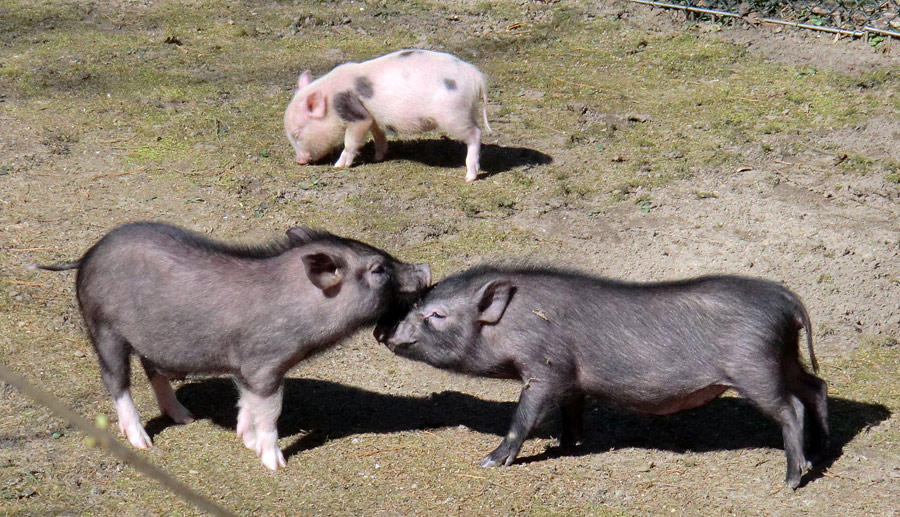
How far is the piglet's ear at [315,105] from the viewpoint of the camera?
7.45m

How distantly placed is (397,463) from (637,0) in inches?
282

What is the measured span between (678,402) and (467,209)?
2.80m

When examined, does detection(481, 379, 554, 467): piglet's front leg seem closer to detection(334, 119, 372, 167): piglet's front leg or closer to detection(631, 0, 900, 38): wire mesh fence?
detection(334, 119, 372, 167): piglet's front leg

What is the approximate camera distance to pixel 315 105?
24.6 feet

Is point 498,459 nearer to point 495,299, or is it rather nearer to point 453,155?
point 495,299

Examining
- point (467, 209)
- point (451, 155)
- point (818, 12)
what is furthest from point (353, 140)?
point (818, 12)

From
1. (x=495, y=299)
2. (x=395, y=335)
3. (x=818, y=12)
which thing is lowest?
(x=395, y=335)

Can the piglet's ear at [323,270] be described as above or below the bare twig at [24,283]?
above

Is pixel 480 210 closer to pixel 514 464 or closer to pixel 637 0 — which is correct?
pixel 514 464

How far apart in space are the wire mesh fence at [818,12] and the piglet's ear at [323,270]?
677 centimetres

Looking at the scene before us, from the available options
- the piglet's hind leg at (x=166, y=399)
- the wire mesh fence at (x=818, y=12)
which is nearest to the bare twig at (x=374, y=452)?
the piglet's hind leg at (x=166, y=399)

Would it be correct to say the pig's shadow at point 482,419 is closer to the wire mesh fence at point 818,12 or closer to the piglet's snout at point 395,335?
the piglet's snout at point 395,335

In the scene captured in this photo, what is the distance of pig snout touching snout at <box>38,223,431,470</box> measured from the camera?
436 centimetres

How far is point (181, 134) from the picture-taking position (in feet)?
25.9
